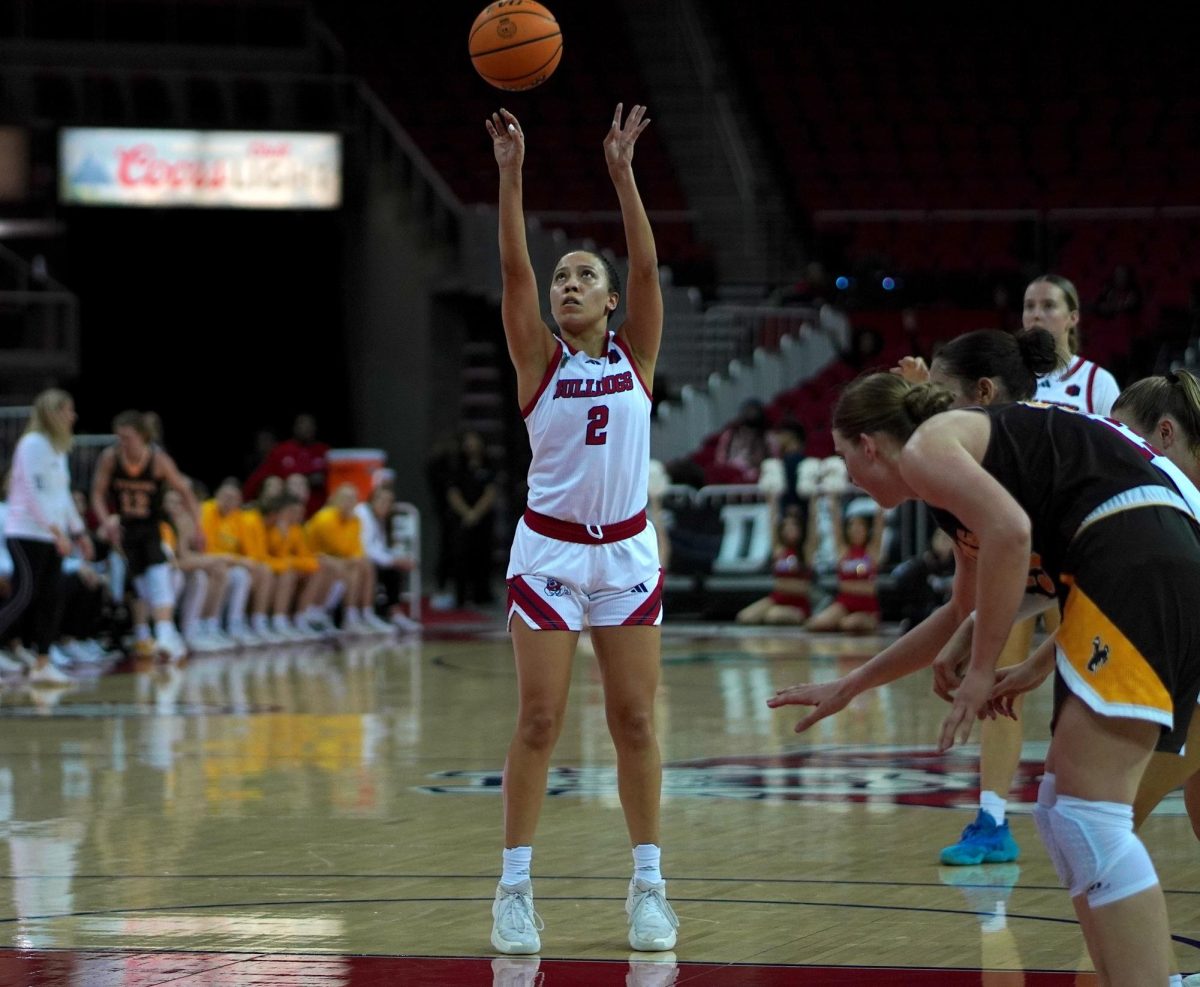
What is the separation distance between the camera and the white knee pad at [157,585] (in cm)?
1473

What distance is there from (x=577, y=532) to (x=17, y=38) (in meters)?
20.5

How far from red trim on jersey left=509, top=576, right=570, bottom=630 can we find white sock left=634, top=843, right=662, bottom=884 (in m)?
0.63

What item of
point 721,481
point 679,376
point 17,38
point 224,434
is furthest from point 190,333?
point 721,481

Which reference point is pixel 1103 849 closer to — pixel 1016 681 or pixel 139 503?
pixel 1016 681

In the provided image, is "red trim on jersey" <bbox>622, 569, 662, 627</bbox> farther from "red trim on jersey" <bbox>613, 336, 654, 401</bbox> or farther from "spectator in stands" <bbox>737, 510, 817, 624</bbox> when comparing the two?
"spectator in stands" <bbox>737, 510, 817, 624</bbox>

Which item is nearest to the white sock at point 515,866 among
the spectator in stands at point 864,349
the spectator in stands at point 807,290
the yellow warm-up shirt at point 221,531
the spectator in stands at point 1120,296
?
the yellow warm-up shirt at point 221,531

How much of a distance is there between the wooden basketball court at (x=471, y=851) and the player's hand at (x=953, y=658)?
0.84 meters

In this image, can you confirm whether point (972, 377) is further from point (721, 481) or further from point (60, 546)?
Answer: point (721, 481)

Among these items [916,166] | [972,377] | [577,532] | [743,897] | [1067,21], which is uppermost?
[1067,21]

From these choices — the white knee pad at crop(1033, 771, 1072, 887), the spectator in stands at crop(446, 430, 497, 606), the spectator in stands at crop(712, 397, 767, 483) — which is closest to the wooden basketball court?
the white knee pad at crop(1033, 771, 1072, 887)

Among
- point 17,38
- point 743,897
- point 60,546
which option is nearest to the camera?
point 743,897

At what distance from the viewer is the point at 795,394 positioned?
22094 mm

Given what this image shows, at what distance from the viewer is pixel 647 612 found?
17.6 ft

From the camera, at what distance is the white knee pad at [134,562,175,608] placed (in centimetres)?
1473
